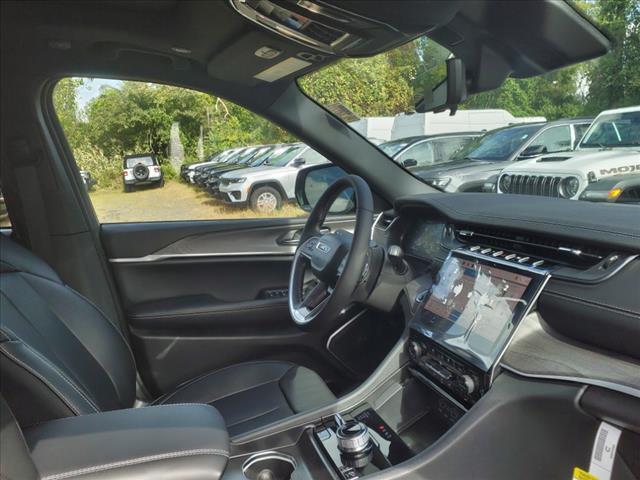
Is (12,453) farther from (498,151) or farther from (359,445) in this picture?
(498,151)

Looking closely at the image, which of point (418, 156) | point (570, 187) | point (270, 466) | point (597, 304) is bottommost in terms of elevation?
point (270, 466)

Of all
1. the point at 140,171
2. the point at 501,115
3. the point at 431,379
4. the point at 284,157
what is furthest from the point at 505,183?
the point at 140,171

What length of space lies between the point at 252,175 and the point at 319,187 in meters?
0.40

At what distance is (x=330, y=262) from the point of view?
5.65 ft

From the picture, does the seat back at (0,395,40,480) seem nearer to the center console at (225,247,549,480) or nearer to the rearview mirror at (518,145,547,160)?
the center console at (225,247,549,480)

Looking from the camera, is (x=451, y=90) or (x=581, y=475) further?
(x=451, y=90)

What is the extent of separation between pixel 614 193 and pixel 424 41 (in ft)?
2.80

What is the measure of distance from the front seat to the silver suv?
968mm

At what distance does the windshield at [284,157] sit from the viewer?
2.57 m

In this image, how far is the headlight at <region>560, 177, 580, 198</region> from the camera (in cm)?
175

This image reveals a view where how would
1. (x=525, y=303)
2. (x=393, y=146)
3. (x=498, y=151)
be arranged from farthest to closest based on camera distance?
(x=393, y=146), (x=498, y=151), (x=525, y=303)

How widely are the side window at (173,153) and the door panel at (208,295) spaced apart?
117 millimetres

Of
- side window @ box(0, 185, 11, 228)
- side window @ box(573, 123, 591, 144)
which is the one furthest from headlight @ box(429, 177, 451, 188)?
side window @ box(0, 185, 11, 228)

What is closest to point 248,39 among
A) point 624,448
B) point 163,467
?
point 163,467
